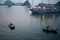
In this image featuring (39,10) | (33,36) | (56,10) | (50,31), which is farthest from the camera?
(56,10)

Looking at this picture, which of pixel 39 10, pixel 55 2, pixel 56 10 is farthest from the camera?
pixel 55 2

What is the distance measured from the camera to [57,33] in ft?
53.3

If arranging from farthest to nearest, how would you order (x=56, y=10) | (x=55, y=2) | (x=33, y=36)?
(x=55, y=2), (x=56, y=10), (x=33, y=36)

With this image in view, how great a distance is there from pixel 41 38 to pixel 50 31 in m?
2.44

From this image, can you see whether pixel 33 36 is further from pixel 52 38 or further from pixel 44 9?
pixel 44 9

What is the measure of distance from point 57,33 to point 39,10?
81.9 ft

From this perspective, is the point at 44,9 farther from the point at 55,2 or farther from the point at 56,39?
the point at 56,39

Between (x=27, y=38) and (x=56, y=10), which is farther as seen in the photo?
(x=56, y=10)

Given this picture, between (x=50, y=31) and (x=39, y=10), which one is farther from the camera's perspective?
(x=39, y=10)

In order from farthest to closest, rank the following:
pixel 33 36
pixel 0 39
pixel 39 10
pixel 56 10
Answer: pixel 56 10
pixel 39 10
pixel 33 36
pixel 0 39

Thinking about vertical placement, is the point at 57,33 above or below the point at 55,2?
below

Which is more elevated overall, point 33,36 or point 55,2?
point 55,2

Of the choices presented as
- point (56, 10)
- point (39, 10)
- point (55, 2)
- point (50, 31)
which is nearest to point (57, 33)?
point (50, 31)

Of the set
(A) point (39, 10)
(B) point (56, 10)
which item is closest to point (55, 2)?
(B) point (56, 10)
